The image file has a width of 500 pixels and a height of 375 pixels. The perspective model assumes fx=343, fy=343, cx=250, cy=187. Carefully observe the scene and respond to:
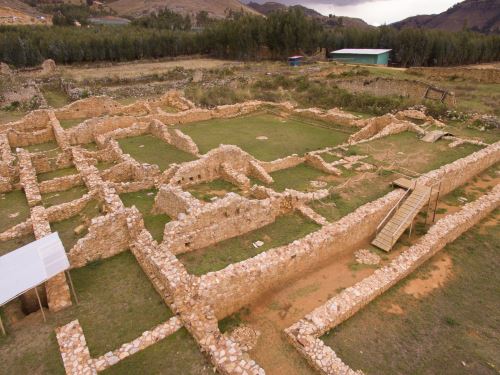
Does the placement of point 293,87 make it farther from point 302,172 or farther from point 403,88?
point 302,172

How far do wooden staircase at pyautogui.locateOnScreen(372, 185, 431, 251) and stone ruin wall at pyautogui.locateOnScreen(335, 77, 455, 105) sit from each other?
21.6m

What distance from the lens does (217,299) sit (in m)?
9.16

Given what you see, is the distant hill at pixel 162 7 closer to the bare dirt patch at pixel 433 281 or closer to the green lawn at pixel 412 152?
the green lawn at pixel 412 152

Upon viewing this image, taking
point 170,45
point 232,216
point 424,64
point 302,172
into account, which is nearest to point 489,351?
point 232,216

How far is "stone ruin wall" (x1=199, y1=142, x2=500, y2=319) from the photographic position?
9.24 metres

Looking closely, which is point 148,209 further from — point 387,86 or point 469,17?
point 469,17

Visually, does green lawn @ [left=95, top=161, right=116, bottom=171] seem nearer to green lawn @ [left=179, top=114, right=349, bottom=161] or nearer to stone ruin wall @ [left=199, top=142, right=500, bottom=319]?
green lawn @ [left=179, top=114, right=349, bottom=161]

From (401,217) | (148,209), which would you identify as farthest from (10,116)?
(401,217)

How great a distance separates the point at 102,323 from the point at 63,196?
27.4 feet

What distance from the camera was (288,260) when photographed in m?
10.5

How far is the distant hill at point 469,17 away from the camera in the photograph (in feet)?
485

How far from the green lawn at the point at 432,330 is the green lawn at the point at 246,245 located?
3533 millimetres

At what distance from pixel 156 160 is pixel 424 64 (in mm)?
57139

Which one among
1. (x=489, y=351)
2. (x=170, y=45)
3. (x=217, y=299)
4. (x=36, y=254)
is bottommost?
(x=489, y=351)
